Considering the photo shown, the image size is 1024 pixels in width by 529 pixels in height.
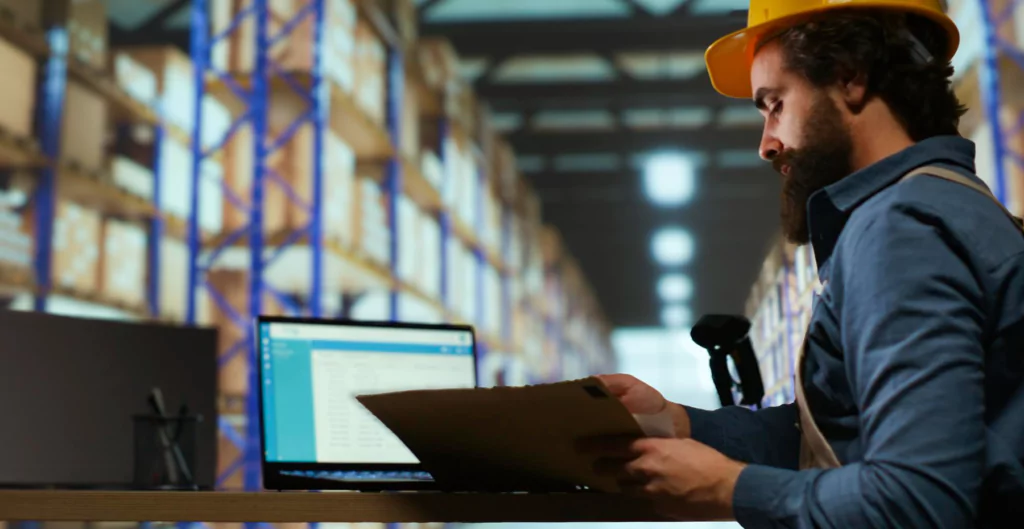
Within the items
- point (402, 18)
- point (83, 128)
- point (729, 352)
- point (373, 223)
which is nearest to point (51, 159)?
point (83, 128)

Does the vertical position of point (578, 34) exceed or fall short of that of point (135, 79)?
it exceeds it

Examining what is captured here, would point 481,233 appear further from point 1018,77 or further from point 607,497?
point 607,497

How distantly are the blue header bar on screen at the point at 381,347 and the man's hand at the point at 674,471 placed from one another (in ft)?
3.21

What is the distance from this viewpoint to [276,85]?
552cm

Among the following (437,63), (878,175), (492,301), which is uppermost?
(437,63)

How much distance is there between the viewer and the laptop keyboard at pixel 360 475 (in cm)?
207

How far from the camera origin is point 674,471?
1244 millimetres

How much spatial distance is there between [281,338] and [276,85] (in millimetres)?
3628

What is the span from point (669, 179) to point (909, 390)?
1538 cm

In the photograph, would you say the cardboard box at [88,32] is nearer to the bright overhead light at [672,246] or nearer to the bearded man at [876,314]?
the bearded man at [876,314]

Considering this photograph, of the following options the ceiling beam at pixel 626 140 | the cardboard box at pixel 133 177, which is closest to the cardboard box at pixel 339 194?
the cardboard box at pixel 133 177

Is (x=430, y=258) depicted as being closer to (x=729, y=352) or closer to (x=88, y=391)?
(x=88, y=391)

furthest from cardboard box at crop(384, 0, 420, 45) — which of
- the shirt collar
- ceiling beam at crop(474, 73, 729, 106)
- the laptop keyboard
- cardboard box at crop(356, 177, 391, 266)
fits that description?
the shirt collar

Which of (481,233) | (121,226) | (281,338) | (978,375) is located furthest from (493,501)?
(481,233)
